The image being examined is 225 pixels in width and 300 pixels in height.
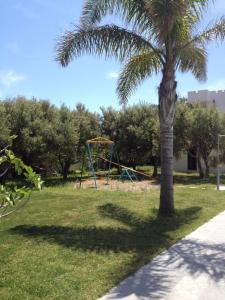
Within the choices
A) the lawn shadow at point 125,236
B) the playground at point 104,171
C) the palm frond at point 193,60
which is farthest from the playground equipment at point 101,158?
the lawn shadow at point 125,236

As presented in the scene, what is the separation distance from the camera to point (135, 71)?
44.4 feet

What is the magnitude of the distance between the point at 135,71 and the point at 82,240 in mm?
6151

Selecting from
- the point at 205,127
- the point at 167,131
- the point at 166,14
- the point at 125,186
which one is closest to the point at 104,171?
the point at 205,127

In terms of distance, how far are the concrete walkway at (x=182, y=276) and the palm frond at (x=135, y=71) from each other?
18.5ft

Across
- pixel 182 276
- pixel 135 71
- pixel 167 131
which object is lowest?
pixel 182 276

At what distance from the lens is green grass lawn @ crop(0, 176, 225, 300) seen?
20.9 feet

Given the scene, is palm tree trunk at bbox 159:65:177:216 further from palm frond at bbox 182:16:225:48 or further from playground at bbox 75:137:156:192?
playground at bbox 75:137:156:192

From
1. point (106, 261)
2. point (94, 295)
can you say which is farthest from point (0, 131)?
point (94, 295)

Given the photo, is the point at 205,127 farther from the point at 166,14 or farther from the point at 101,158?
the point at 166,14

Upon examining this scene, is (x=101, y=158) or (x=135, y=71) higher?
(x=135, y=71)

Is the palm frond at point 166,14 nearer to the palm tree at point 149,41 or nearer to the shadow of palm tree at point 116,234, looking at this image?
the palm tree at point 149,41

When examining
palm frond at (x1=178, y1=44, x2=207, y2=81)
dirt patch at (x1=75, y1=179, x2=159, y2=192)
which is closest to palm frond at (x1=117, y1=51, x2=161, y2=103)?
palm frond at (x1=178, y1=44, x2=207, y2=81)

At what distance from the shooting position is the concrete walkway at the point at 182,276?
6043 mm

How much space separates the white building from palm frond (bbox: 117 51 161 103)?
22656mm
